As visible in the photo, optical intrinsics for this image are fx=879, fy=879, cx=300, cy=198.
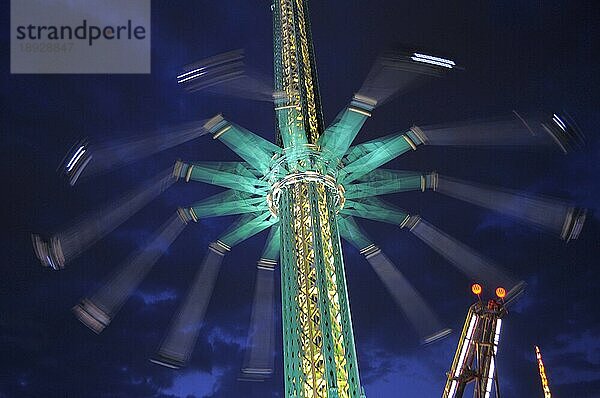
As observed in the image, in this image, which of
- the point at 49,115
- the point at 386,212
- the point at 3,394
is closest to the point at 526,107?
the point at 386,212

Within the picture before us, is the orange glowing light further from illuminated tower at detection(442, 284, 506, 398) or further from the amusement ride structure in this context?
illuminated tower at detection(442, 284, 506, 398)

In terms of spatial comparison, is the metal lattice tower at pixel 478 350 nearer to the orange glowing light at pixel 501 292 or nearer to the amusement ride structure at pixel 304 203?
the amusement ride structure at pixel 304 203

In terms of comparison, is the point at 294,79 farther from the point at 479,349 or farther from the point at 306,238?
the point at 479,349

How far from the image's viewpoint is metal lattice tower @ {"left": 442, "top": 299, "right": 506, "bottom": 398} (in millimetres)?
21469

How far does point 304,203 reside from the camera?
16.8 metres

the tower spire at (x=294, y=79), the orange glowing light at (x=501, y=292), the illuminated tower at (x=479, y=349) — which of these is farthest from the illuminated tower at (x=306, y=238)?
the illuminated tower at (x=479, y=349)

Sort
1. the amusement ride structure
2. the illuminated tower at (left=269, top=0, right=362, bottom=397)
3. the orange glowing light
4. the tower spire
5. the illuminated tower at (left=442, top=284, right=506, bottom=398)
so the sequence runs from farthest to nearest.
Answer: the illuminated tower at (left=442, top=284, right=506, bottom=398) < the orange glowing light < the tower spire < the amusement ride structure < the illuminated tower at (left=269, top=0, right=362, bottom=397)

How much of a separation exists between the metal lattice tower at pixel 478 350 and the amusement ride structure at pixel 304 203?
1.56 ft

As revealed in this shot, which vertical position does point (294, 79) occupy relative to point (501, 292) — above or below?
above

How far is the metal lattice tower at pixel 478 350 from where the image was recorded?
21469 millimetres

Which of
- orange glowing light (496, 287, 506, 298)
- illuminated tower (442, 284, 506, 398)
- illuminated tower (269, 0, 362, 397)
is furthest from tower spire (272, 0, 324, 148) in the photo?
illuminated tower (442, 284, 506, 398)

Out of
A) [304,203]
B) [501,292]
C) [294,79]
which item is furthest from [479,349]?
[294,79]

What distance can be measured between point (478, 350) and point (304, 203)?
25.3 ft

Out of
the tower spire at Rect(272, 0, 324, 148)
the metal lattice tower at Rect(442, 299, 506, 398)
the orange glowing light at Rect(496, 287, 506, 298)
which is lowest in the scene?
the metal lattice tower at Rect(442, 299, 506, 398)
